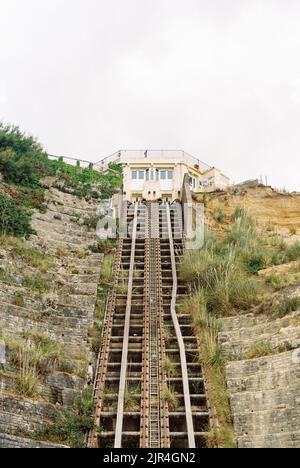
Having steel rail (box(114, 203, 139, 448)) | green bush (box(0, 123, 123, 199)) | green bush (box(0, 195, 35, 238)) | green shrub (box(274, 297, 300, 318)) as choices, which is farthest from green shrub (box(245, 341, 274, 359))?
green bush (box(0, 123, 123, 199))

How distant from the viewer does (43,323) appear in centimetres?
1412

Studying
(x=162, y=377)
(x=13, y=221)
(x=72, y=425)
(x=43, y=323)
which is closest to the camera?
(x=72, y=425)

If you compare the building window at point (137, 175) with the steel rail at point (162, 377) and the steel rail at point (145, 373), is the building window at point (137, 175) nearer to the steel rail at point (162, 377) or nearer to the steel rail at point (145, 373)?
the steel rail at point (145, 373)

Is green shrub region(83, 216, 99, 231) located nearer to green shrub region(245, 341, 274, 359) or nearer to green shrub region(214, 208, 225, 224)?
green shrub region(214, 208, 225, 224)

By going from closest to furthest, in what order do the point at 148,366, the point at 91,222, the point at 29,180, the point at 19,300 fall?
the point at 148,366 → the point at 19,300 → the point at 91,222 → the point at 29,180

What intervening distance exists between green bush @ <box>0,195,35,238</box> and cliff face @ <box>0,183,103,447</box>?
39 centimetres

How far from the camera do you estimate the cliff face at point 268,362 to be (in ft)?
35.4

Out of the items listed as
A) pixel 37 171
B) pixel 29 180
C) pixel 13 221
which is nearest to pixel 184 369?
pixel 13 221

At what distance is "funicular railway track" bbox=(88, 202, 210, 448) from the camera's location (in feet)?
36.7

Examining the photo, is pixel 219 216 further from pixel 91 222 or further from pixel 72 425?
pixel 72 425

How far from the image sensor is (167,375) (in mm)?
12992

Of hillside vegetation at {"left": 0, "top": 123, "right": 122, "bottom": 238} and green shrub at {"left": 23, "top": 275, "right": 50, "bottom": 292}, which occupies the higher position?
hillside vegetation at {"left": 0, "top": 123, "right": 122, "bottom": 238}

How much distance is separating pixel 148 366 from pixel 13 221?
28.5ft

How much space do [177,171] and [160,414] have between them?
82.1 feet
